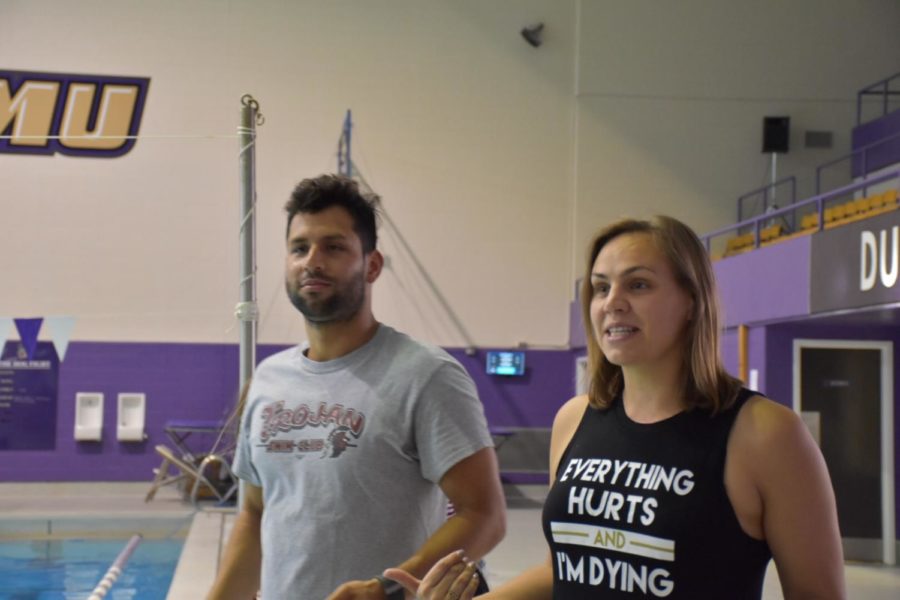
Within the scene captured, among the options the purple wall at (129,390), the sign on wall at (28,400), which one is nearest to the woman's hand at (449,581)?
the purple wall at (129,390)

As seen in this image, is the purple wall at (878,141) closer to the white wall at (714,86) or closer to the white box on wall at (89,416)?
the white wall at (714,86)

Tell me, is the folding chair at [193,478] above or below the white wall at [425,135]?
below

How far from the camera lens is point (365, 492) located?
228 centimetres

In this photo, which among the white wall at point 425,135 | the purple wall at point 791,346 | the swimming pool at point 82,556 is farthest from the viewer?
the white wall at point 425,135

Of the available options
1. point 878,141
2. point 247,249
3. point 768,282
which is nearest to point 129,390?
point 768,282

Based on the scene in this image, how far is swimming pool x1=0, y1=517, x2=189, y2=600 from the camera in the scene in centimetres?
Answer: 836

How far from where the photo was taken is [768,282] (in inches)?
370

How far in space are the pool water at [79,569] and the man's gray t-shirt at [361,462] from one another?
249 inches

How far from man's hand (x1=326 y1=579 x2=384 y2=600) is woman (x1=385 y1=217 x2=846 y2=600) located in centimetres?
21

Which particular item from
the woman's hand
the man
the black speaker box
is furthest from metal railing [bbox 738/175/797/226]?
the woman's hand

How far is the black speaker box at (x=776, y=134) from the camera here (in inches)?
571

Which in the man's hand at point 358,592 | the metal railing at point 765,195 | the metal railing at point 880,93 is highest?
the metal railing at point 880,93

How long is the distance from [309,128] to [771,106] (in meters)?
6.45

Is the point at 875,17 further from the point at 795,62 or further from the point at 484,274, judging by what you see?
the point at 484,274
